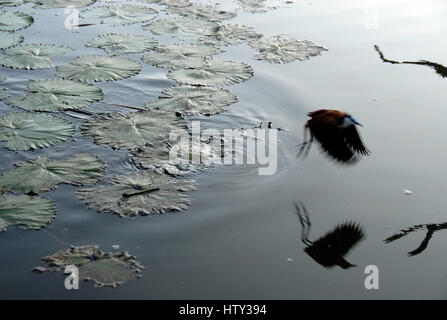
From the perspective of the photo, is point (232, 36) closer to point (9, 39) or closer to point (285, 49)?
point (285, 49)

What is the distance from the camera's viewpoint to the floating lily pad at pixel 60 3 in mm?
7130

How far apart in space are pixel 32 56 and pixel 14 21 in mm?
1170

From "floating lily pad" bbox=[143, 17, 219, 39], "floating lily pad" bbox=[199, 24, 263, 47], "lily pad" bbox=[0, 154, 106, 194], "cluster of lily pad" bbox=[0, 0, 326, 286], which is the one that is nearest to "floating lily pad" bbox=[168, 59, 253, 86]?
"cluster of lily pad" bbox=[0, 0, 326, 286]

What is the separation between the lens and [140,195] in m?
3.64

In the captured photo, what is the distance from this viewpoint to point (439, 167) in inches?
163

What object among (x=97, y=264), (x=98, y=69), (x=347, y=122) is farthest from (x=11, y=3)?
(x=347, y=122)

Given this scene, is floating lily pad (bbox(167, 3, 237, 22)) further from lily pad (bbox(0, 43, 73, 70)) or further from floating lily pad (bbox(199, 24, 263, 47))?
lily pad (bbox(0, 43, 73, 70))

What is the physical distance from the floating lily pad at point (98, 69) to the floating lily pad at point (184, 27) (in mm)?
978

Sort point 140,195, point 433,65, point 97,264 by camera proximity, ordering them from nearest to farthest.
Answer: point 97,264 → point 140,195 → point 433,65

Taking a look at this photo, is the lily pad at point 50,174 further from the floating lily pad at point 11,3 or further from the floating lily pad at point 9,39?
the floating lily pad at point 11,3

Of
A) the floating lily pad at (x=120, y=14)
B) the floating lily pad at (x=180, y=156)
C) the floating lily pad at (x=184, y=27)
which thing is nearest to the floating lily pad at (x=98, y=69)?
the floating lily pad at (x=184, y=27)

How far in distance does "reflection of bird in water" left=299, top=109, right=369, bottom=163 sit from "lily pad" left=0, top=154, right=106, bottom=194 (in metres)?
1.48

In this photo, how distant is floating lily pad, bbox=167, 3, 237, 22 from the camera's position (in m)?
7.00
